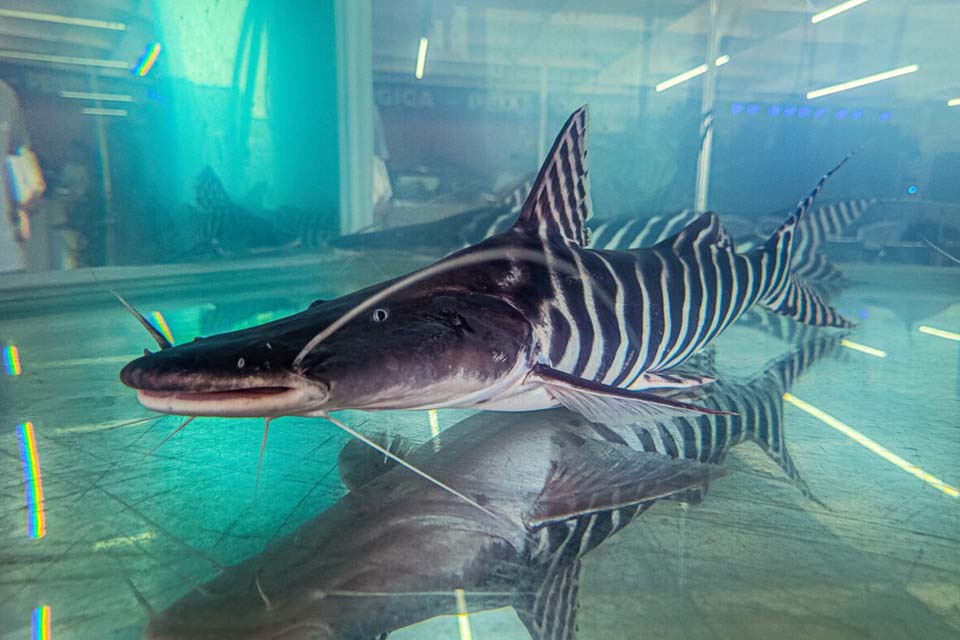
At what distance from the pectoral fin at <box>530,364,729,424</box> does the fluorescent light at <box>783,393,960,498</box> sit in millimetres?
719

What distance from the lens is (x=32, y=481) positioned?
148cm

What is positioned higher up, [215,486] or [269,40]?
[269,40]

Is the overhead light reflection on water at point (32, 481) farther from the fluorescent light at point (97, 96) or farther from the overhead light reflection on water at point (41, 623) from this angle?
the fluorescent light at point (97, 96)

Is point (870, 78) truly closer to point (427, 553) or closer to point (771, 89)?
point (771, 89)

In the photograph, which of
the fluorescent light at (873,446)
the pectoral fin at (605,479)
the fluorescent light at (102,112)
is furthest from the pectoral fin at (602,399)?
the fluorescent light at (102,112)

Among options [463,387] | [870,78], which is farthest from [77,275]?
[870,78]

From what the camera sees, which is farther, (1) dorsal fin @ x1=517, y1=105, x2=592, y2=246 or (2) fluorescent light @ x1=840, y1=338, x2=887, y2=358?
(2) fluorescent light @ x1=840, y1=338, x2=887, y2=358

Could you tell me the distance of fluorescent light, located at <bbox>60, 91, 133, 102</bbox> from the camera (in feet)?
16.4

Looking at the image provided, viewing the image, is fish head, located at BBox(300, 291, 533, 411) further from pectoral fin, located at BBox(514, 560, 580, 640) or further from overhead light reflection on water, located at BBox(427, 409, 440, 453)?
pectoral fin, located at BBox(514, 560, 580, 640)

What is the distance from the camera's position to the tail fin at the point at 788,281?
2701 millimetres

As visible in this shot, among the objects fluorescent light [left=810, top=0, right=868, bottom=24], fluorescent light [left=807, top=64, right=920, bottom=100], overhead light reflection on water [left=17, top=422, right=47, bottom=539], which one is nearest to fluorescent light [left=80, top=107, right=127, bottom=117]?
overhead light reflection on water [left=17, top=422, right=47, bottom=539]

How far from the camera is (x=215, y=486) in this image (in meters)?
1.46

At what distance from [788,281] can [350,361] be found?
273cm

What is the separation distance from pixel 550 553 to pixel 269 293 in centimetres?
450
